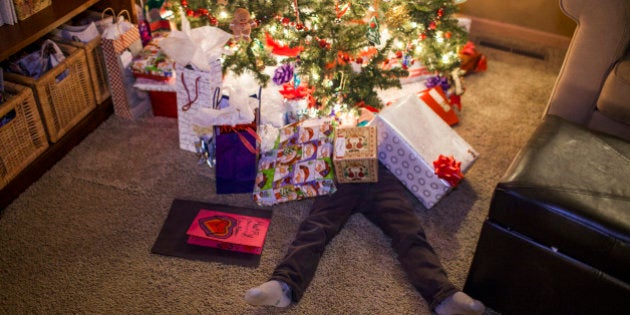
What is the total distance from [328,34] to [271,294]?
972mm

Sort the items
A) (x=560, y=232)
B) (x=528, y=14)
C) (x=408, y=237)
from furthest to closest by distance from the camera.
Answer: (x=528, y=14) < (x=408, y=237) < (x=560, y=232)

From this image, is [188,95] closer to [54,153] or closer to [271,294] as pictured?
[54,153]

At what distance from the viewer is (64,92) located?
211 centimetres

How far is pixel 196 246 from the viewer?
180cm

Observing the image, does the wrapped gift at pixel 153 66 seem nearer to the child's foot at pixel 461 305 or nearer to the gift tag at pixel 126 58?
the gift tag at pixel 126 58

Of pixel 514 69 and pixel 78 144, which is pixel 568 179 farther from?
pixel 78 144

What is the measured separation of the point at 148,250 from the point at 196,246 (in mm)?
164

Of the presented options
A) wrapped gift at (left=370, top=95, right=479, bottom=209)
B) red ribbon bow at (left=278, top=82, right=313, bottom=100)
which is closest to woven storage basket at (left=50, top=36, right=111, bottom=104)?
red ribbon bow at (left=278, top=82, right=313, bottom=100)

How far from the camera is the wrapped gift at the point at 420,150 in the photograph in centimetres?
190

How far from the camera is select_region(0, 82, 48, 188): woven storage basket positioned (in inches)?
72.5

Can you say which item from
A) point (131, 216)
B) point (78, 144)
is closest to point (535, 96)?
point (131, 216)

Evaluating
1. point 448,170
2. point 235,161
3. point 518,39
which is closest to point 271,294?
point 235,161

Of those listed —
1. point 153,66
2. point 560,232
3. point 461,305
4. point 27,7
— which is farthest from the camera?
point 153,66

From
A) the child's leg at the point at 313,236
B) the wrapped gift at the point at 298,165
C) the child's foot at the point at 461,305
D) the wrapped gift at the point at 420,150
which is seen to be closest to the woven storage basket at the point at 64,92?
the wrapped gift at the point at 298,165
